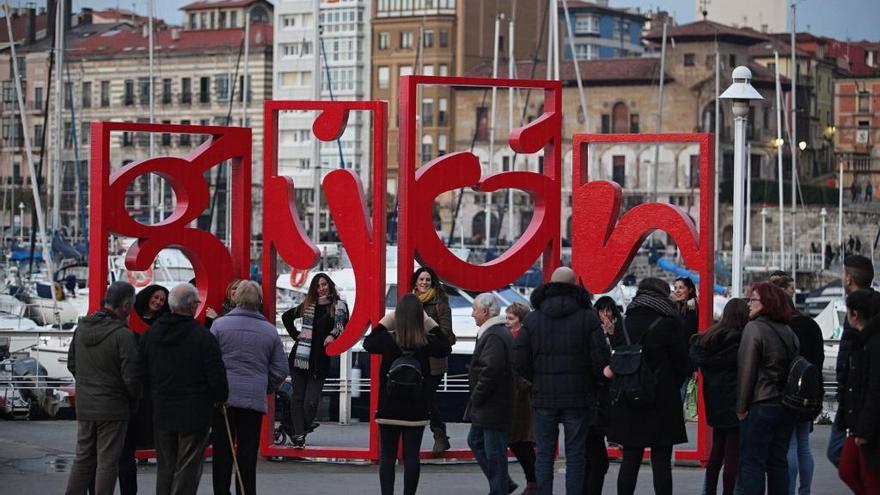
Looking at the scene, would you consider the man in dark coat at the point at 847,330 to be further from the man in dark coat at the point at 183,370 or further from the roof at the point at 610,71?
the roof at the point at 610,71

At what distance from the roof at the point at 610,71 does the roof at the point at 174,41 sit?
14.0 metres

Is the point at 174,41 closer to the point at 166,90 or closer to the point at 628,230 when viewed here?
the point at 166,90

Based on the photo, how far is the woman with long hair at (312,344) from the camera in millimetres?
13906

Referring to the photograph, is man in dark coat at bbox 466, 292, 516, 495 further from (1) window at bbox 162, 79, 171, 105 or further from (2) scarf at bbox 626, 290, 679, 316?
(1) window at bbox 162, 79, 171, 105

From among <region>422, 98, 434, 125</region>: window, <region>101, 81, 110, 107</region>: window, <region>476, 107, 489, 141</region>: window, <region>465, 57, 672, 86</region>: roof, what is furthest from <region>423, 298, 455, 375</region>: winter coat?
<region>101, 81, 110, 107</region>: window

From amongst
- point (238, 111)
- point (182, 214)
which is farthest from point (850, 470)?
point (238, 111)

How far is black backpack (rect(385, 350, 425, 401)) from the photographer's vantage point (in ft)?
37.7

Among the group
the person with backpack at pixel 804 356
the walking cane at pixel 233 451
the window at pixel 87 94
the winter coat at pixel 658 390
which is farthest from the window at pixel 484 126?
the winter coat at pixel 658 390

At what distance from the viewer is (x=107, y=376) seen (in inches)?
430

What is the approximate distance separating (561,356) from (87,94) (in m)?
100

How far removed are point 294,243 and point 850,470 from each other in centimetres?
537

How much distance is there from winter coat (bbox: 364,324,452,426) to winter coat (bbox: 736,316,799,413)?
6.62 feet

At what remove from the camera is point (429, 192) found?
13680 millimetres

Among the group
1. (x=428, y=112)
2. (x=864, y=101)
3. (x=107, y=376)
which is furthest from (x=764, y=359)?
(x=864, y=101)
